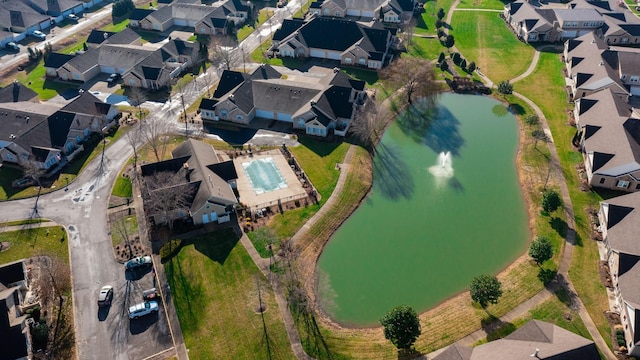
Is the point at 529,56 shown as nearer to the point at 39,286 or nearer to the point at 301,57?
the point at 301,57

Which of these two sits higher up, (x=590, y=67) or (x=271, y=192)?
(x=590, y=67)

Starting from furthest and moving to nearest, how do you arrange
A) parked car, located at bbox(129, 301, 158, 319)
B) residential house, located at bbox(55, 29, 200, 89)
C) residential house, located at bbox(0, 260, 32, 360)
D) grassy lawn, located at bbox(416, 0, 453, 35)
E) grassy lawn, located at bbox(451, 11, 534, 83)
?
grassy lawn, located at bbox(416, 0, 453, 35) < grassy lawn, located at bbox(451, 11, 534, 83) < residential house, located at bbox(55, 29, 200, 89) < parked car, located at bbox(129, 301, 158, 319) < residential house, located at bbox(0, 260, 32, 360)

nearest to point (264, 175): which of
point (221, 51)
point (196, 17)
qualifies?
point (221, 51)

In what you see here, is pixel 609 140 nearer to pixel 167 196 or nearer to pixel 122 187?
pixel 167 196

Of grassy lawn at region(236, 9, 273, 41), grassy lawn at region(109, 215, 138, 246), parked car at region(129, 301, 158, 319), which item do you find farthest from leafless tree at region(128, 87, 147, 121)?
parked car at region(129, 301, 158, 319)

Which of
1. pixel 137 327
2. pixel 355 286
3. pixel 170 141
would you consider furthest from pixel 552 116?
pixel 137 327

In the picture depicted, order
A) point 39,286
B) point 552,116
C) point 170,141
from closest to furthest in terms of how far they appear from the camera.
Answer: point 39,286, point 170,141, point 552,116

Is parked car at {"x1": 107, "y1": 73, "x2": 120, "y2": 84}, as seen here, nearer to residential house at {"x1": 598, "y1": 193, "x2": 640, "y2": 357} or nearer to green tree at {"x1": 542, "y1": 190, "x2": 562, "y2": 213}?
green tree at {"x1": 542, "y1": 190, "x2": 562, "y2": 213}
